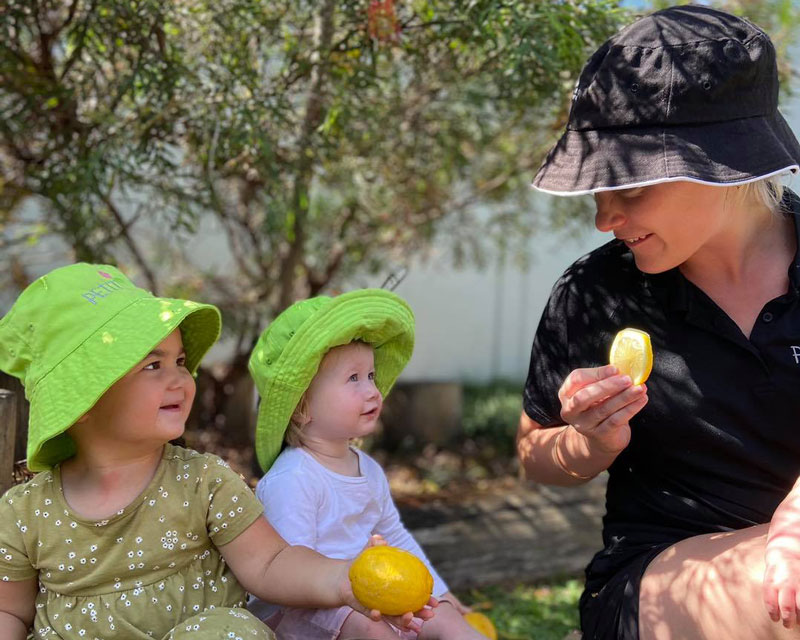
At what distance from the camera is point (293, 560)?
1889 mm

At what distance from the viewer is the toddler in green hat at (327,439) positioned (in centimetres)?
203

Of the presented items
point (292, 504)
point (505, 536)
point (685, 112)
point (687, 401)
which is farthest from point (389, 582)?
point (505, 536)

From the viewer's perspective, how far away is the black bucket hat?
176 centimetres

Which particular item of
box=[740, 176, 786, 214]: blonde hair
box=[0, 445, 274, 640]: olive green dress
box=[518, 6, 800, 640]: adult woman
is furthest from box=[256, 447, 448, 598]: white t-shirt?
box=[740, 176, 786, 214]: blonde hair

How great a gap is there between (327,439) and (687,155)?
1.02 metres

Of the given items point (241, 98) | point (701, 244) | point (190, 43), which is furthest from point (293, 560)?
point (190, 43)

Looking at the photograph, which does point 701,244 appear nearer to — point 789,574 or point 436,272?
point 789,574

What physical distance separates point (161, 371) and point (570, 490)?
2934 mm

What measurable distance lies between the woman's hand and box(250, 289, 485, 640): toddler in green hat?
0.52 meters

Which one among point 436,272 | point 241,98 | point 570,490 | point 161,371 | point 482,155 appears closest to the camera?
point 161,371

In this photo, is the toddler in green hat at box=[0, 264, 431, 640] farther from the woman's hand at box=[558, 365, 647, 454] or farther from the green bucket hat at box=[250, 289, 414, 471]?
the woman's hand at box=[558, 365, 647, 454]

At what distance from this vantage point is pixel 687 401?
1956 mm

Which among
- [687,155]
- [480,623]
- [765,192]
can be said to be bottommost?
[480,623]

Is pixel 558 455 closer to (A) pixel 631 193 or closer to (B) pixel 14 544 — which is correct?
(A) pixel 631 193
